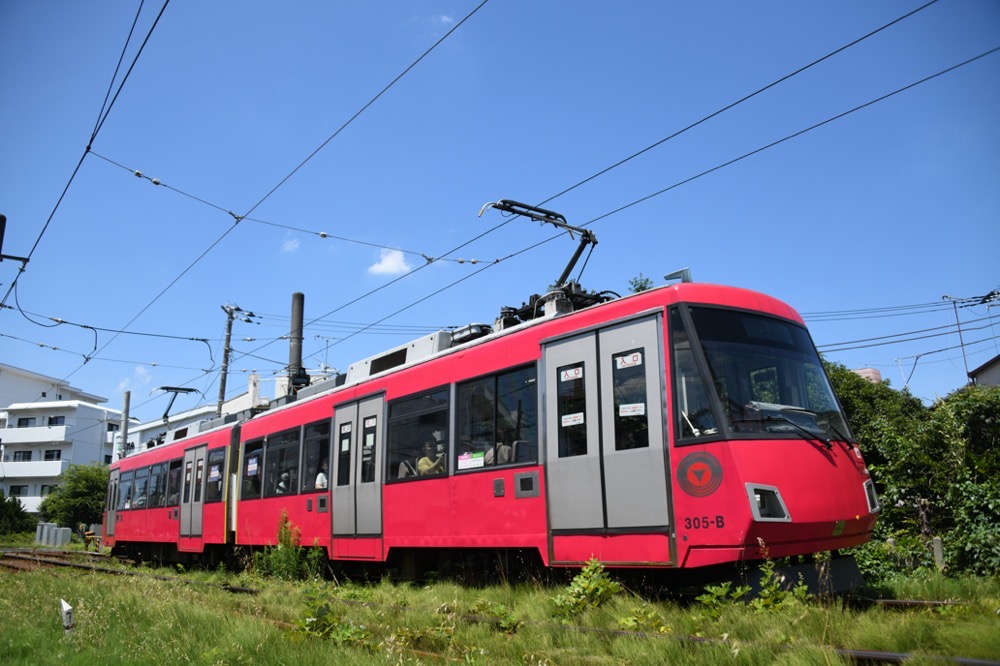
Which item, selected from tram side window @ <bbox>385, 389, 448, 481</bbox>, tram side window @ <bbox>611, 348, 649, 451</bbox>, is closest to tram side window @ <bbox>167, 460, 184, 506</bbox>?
tram side window @ <bbox>385, 389, 448, 481</bbox>

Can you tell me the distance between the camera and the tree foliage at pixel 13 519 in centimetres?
4969

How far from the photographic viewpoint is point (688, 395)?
6938 mm

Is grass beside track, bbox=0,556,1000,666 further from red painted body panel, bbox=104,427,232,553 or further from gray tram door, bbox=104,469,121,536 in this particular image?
gray tram door, bbox=104,469,121,536

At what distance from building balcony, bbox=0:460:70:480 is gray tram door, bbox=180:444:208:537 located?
52988mm

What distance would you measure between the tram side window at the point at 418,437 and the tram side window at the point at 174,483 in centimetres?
1022

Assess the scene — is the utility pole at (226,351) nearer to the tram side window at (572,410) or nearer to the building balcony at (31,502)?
the tram side window at (572,410)

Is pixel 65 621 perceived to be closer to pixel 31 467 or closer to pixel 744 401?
pixel 744 401

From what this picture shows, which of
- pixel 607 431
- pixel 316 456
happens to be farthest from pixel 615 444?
pixel 316 456

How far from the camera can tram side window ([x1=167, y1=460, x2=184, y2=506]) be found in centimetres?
1875

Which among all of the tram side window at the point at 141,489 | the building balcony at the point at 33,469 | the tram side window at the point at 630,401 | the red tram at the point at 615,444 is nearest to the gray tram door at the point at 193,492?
the tram side window at the point at 141,489

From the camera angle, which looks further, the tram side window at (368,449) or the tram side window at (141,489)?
the tram side window at (141,489)

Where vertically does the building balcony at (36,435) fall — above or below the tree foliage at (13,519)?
above

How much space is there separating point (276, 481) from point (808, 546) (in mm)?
10138

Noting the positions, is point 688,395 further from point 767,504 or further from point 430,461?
point 430,461
